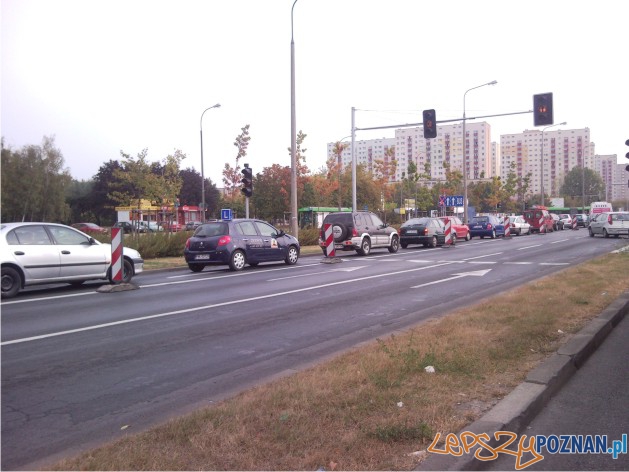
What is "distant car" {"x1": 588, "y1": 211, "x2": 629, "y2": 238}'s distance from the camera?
33.0 metres

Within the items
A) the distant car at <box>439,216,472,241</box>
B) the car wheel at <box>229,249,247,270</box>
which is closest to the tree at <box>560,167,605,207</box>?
the distant car at <box>439,216,472,241</box>

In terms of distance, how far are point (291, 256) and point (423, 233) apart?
9.93 metres

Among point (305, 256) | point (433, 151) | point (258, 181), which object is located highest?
point (433, 151)

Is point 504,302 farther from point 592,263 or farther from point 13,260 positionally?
point 13,260

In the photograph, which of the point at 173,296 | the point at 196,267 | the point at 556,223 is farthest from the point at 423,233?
the point at 556,223

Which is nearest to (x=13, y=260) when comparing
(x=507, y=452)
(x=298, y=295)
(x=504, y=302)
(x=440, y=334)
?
(x=298, y=295)

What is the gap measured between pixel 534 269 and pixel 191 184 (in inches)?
2288

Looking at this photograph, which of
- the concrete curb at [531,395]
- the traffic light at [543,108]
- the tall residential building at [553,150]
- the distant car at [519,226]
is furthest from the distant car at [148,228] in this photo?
the tall residential building at [553,150]

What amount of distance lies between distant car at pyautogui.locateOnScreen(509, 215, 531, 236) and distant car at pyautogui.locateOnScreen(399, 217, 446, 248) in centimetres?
1406

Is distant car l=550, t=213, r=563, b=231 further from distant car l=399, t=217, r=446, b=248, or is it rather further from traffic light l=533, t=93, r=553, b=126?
traffic light l=533, t=93, r=553, b=126

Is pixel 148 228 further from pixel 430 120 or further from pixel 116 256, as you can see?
pixel 116 256

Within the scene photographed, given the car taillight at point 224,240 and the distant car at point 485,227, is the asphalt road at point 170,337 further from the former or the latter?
the distant car at point 485,227

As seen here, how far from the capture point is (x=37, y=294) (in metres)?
12.0

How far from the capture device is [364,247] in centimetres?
2220
